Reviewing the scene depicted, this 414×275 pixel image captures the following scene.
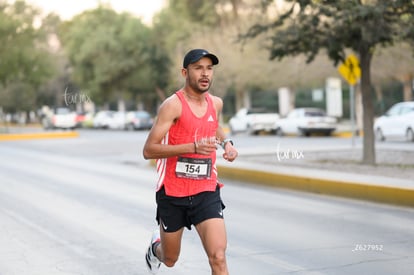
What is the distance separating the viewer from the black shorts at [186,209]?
Result: 18.7 ft

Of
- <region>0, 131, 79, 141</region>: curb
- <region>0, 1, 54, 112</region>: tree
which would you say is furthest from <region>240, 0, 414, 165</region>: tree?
<region>0, 1, 54, 112</region>: tree

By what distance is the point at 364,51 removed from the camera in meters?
18.3

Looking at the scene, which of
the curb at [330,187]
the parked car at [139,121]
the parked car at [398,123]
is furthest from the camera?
the parked car at [139,121]

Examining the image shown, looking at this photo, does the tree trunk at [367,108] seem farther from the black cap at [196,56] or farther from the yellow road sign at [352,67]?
the black cap at [196,56]

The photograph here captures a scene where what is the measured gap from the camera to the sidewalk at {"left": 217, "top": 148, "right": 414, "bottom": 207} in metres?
12.4

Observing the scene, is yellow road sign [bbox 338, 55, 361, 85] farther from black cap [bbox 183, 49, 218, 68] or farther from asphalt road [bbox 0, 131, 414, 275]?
black cap [bbox 183, 49, 218, 68]

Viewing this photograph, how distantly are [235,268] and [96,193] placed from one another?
24.3ft

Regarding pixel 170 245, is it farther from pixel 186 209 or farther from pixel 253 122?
pixel 253 122

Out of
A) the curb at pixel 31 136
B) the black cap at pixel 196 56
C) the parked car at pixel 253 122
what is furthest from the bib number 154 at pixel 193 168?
the curb at pixel 31 136

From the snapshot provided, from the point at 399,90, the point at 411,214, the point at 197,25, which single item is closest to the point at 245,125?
the point at 399,90

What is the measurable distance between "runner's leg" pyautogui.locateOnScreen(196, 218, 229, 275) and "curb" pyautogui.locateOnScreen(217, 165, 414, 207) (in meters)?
6.91

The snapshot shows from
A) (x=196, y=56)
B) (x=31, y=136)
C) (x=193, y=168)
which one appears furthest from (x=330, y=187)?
(x=31, y=136)

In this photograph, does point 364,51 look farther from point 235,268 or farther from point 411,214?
point 235,268

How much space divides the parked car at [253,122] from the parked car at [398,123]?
9.81m
